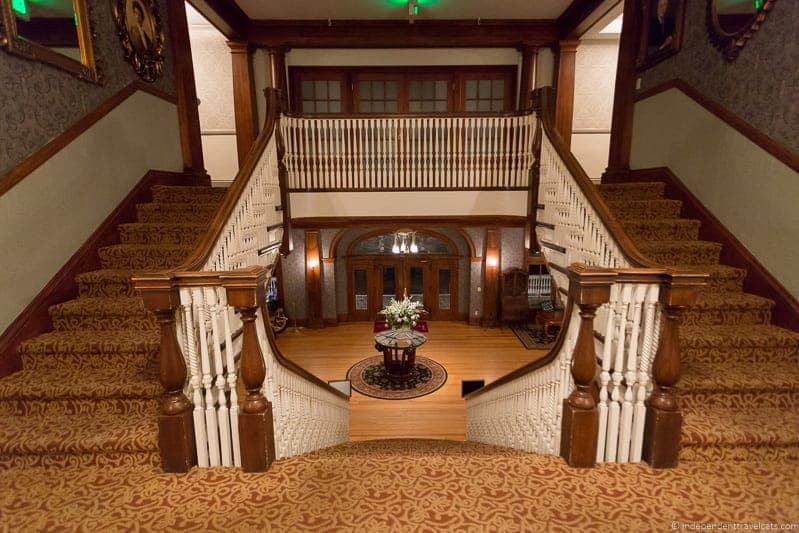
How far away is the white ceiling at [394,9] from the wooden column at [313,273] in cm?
470

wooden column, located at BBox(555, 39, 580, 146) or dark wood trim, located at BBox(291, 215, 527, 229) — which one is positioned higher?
wooden column, located at BBox(555, 39, 580, 146)

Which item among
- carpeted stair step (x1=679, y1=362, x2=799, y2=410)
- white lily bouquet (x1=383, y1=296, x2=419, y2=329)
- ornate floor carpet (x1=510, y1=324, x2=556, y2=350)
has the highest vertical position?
carpeted stair step (x1=679, y1=362, x2=799, y2=410)

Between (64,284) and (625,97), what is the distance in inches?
228

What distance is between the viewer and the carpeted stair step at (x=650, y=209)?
143 inches

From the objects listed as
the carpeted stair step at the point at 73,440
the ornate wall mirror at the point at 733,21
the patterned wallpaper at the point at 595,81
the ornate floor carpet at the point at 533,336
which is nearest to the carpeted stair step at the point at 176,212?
the carpeted stair step at the point at 73,440

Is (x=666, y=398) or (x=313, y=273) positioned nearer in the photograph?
(x=666, y=398)

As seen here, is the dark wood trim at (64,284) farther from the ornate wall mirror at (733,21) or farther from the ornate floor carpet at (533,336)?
the ornate floor carpet at (533,336)

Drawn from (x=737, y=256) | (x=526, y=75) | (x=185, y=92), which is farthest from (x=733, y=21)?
(x=185, y=92)

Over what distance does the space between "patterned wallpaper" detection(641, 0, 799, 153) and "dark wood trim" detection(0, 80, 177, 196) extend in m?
5.02

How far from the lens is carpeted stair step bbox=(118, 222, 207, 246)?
132 inches

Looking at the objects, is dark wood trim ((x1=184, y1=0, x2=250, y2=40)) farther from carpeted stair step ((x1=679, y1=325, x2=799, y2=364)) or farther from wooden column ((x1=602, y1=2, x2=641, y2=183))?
carpeted stair step ((x1=679, y1=325, x2=799, y2=364))

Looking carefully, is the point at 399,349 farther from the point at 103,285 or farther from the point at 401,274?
the point at 103,285

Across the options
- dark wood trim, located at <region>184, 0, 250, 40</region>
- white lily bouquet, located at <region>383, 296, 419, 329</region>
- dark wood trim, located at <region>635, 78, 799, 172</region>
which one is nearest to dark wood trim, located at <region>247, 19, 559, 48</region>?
dark wood trim, located at <region>184, 0, 250, 40</region>

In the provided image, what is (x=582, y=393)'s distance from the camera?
5.71ft
